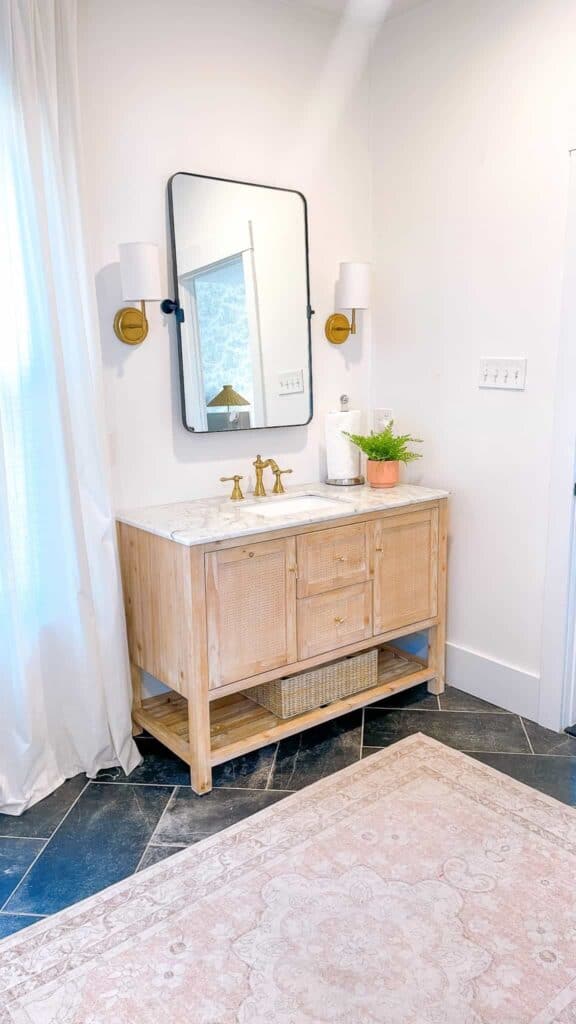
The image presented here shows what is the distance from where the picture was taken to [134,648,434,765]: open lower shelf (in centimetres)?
236

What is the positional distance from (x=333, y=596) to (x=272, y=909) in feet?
3.30

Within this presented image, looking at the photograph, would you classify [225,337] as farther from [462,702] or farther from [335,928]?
[335,928]

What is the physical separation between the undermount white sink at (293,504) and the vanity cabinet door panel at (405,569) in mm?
219

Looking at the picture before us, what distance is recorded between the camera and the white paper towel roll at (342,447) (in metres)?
2.92

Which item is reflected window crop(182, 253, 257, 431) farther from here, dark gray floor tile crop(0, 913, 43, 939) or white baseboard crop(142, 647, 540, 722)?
dark gray floor tile crop(0, 913, 43, 939)

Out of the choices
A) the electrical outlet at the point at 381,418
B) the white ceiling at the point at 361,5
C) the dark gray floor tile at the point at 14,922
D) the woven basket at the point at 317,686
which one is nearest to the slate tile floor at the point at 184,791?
the dark gray floor tile at the point at 14,922

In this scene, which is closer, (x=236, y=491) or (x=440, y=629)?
(x=236, y=491)

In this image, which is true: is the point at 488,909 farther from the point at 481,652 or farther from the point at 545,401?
the point at 545,401

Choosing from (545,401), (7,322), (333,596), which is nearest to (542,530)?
(545,401)

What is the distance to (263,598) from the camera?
2.30 m

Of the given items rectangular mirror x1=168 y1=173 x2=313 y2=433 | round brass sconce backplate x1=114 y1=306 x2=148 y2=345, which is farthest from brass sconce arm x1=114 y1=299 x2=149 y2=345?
rectangular mirror x1=168 y1=173 x2=313 y2=433

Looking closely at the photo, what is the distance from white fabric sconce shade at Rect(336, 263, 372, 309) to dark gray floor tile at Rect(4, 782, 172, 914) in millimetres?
1893

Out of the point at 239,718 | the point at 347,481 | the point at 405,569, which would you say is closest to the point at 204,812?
the point at 239,718

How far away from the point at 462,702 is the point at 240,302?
1711mm
